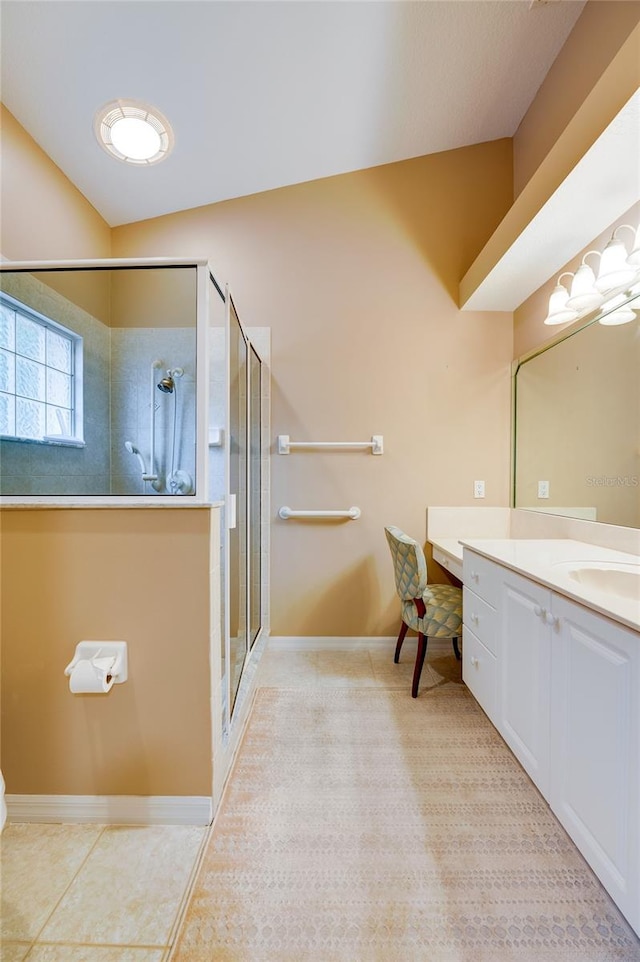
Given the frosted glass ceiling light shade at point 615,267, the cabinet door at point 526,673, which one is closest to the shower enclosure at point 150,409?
the cabinet door at point 526,673

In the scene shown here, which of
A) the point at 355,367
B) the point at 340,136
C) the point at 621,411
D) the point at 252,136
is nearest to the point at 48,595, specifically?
the point at 355,367

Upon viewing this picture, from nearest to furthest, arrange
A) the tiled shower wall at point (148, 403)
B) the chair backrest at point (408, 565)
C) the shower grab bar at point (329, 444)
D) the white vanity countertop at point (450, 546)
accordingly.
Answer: the tiled shower wall at point (148, 403)
the chair backrest at point (408, 565)
the white vanity countertop at point (450, 546)
the shower grab bar at point (329, 444)

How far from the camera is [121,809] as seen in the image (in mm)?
1237

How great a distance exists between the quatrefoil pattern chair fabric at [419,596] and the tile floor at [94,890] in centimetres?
118

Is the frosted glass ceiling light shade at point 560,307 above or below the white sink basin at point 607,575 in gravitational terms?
above

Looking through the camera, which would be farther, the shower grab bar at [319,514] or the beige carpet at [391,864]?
the shower grab bar at [319,514]

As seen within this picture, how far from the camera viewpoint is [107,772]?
4.07 ft

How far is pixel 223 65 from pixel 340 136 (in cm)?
68

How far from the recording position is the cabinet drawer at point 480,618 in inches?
59.6

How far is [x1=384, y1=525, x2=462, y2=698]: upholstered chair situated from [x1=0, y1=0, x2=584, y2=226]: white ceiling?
208 centimetres

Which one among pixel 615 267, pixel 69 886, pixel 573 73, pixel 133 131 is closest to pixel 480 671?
pixel 69 886

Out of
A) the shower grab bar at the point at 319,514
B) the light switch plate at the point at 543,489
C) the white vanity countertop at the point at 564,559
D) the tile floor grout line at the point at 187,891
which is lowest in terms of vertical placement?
the tile floor grout line at the point at 187,891

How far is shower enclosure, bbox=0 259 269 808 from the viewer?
1.28m

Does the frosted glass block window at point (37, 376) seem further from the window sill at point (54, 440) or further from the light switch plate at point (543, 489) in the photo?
the light switch plate at point (543, 489)
